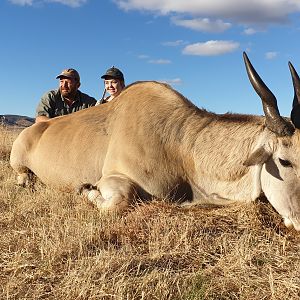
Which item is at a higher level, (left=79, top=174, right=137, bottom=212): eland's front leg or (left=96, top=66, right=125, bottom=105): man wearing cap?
(left=96, top=66, right=125, bottom=105): man wearing cap

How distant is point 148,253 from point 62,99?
6107mm

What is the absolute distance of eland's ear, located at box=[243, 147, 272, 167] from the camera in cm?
459

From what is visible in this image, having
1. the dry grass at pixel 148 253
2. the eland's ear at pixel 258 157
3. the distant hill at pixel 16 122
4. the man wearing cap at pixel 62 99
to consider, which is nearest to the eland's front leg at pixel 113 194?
the dry grass at pixel 148 253

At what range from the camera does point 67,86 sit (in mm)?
8898

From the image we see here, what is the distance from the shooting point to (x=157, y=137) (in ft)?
17.7

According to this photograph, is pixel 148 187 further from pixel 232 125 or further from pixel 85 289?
pixel 85 289

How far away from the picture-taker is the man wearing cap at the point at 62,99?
8.88m

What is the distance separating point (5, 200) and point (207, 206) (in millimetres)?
2290

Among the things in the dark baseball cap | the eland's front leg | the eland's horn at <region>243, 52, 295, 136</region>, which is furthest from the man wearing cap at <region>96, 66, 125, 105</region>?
the eland's horn at <region>243, 52, 295, 136</region>

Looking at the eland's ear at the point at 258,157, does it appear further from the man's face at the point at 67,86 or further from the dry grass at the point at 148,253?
the man's face at the point at 67,86

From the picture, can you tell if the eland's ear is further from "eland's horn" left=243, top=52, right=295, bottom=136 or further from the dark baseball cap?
the dark baseball cap

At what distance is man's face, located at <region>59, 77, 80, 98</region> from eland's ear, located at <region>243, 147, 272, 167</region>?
5.10 m

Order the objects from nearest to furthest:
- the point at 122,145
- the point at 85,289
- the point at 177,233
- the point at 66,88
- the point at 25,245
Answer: the point at 85,289
the point at 25,245
the point at 177,233
the point at 122,145
the point at 66,88

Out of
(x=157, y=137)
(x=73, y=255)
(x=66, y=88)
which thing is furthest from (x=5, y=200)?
(x=66, y=88)
